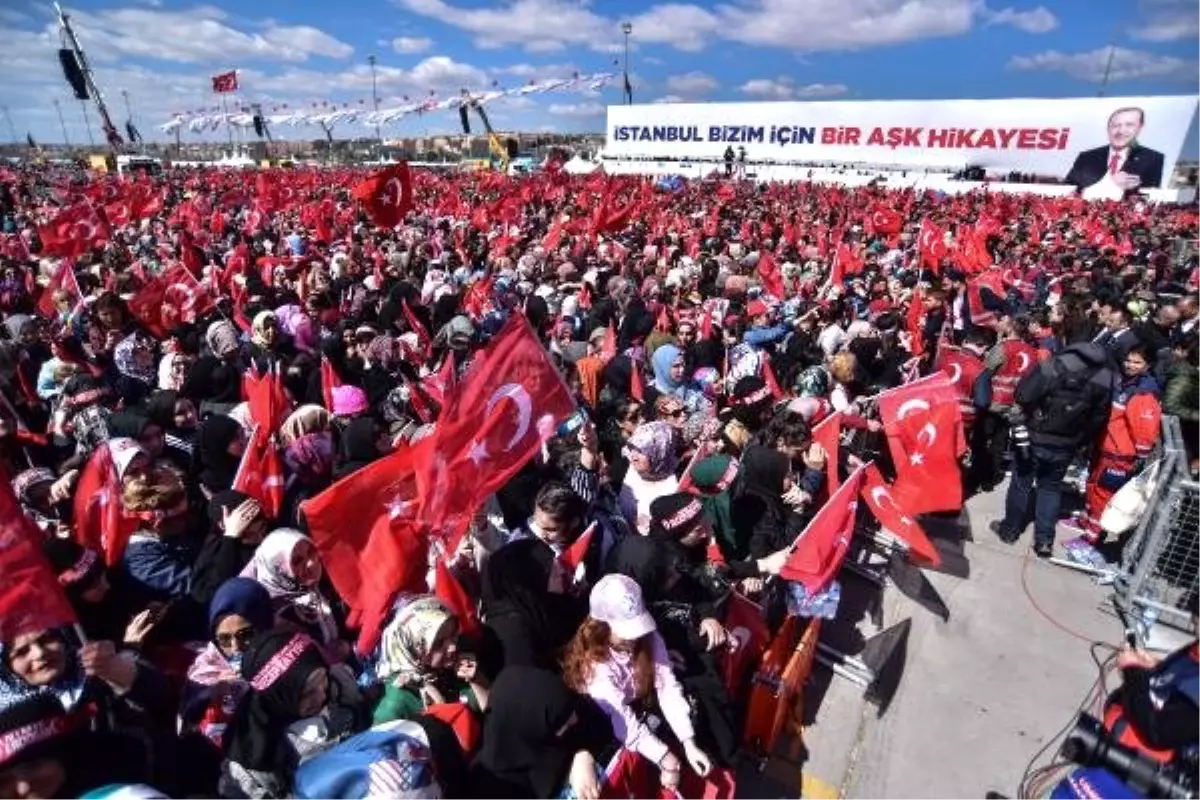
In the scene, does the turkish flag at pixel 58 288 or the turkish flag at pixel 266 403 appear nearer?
the turkish flag at pixel 266 403

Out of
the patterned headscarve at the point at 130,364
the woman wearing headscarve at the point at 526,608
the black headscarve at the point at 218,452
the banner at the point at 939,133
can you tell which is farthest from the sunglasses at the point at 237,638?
the banner at the point at 939,133

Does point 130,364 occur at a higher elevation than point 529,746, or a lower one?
higher

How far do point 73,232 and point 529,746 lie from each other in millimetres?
11707

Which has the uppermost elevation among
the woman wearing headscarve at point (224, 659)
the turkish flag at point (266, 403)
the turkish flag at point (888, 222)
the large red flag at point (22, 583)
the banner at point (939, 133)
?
the banner at point (939, 133)

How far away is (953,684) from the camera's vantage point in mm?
4457

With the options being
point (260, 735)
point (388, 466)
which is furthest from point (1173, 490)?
point (260, 735)

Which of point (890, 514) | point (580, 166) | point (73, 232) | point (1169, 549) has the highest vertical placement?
point (580, 166)

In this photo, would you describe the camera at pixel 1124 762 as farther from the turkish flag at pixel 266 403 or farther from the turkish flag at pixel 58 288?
the turkish flag at pixel 58 288

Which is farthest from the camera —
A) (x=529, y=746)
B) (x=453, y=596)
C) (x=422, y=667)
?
(x=453, y=596)

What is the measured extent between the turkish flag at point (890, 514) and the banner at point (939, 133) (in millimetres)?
40030

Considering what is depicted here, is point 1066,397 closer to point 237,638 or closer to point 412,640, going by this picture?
point 412,640

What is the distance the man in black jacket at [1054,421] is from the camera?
18.3ft

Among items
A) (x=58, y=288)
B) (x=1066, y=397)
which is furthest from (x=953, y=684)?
(x=58, y=288)

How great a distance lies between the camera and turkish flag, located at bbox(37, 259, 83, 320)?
8.10 metres
